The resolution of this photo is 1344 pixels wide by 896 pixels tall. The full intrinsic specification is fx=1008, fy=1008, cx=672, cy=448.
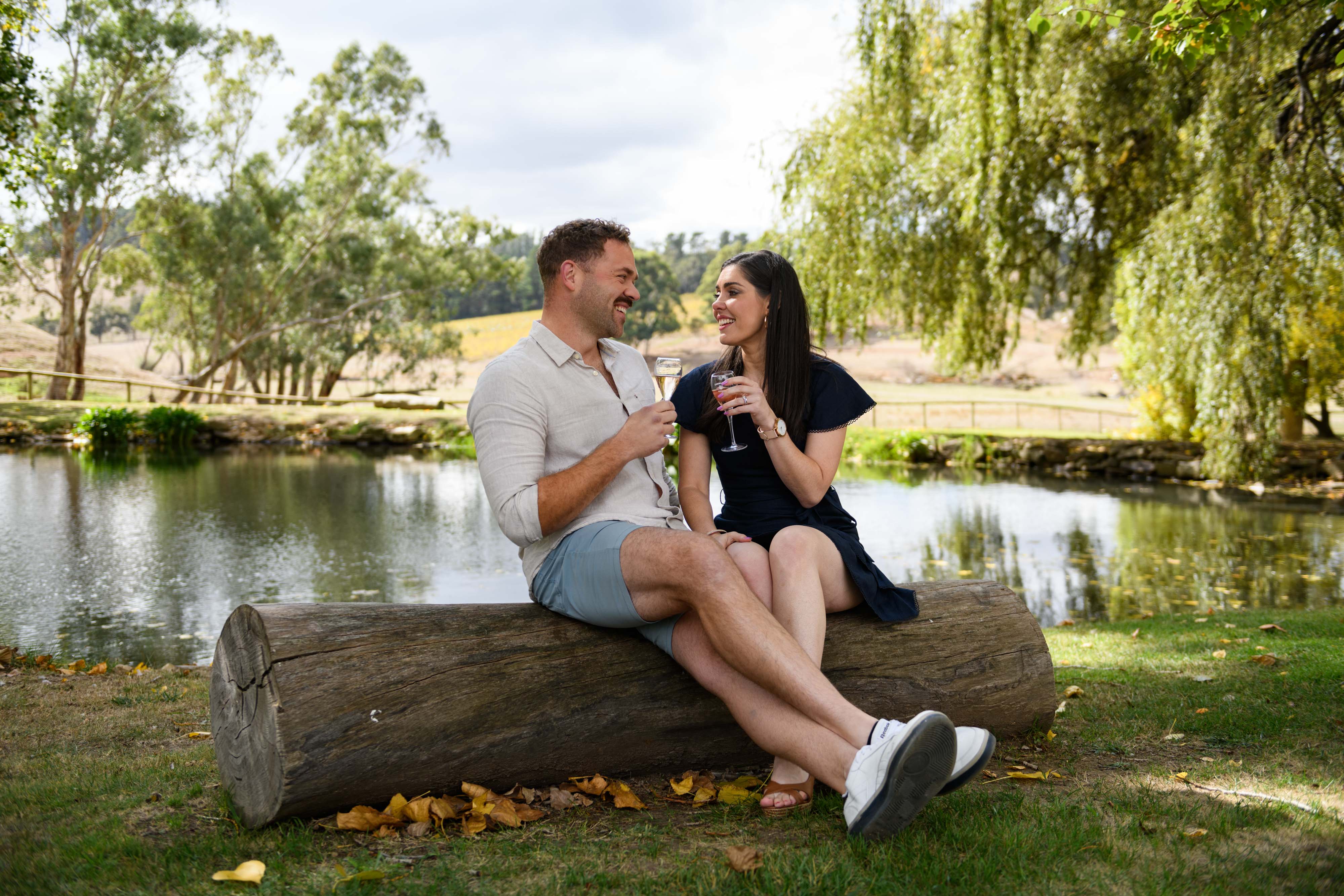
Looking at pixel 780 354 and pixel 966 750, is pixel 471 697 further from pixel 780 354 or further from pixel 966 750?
pixel 780 354

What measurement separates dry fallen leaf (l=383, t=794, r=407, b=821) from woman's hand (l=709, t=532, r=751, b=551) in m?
1.20

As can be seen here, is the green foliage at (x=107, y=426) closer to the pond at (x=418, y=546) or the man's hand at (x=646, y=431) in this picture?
the pond at (x=418, y=546)

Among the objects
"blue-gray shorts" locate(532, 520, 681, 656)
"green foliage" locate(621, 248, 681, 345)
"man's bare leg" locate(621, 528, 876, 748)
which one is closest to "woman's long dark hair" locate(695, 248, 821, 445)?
"blue-gray shorts" locate(532, 520, 681, 656)

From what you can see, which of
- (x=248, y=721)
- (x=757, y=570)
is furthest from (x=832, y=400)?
(x=248, y=721)

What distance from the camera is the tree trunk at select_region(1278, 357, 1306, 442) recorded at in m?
14.6

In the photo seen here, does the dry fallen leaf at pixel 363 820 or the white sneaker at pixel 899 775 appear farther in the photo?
the dry fallen leaf at pixel 363 820

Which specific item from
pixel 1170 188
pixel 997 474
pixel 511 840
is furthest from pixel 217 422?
pixel 511 840

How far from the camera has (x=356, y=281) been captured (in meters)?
35.1

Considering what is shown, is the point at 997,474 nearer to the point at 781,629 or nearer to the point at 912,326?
the point at 912,326

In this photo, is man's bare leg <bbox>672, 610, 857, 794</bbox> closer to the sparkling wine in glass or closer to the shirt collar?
the sparkling wine in glass

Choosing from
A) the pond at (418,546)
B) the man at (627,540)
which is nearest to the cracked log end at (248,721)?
the man at (627,540)

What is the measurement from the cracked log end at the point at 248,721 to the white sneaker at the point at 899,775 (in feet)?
4.97

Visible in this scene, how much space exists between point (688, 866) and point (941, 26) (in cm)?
1388

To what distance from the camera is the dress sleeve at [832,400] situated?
11.7 feet
